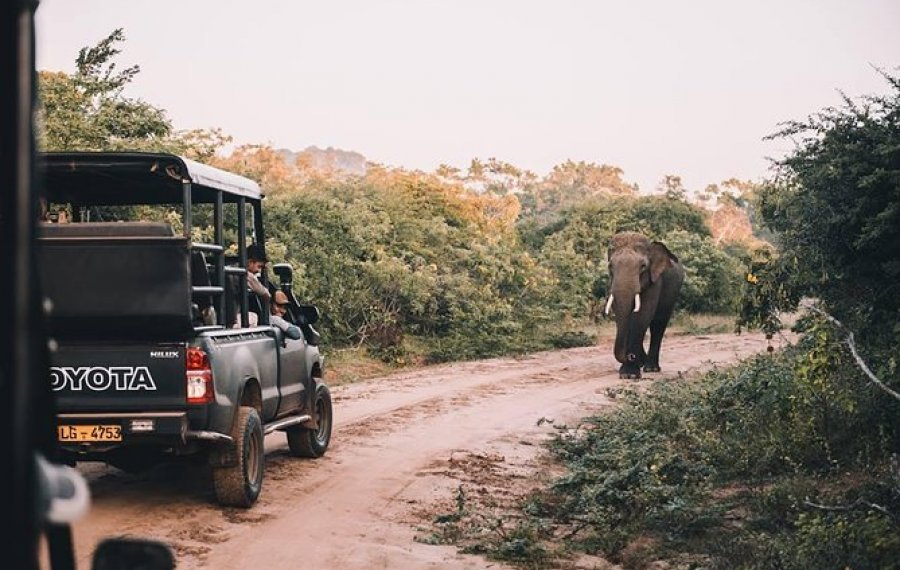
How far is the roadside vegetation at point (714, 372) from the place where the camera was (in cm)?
798

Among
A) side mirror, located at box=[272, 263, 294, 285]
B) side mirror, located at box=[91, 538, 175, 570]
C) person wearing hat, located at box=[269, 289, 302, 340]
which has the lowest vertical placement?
side mirror, located at box=[91, 538, 175, 570]

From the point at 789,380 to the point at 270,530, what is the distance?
6.15 m

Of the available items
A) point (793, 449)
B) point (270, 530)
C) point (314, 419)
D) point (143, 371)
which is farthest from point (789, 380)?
point (143, 371)

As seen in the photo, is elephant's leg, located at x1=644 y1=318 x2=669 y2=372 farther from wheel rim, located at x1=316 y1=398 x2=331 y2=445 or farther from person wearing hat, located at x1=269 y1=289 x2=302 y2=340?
person wearing hat, located at x1=269 y1=289 x2=302 y2=340

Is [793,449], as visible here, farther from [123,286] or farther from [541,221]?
[541,221]

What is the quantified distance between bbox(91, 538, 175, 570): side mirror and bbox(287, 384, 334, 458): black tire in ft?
30.7

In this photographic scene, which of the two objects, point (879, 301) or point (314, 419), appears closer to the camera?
point (879, 301)

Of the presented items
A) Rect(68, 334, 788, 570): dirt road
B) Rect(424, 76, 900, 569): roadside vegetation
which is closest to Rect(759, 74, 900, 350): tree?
Rect(424, 76, 900, 569): roadside vegetation

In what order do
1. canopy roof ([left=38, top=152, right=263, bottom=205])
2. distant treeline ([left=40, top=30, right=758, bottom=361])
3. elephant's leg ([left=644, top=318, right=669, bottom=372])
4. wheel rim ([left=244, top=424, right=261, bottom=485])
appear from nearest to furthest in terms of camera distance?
canopy roof ([left=38, top=152, right=263, bottom=205]) → wheel rim ([left=244, top=424, right=261, bottom=485]) → distant treeline ([left=40, top=30, right=758, bottom=361]) → elephant's leg ([left=644, top=318, right=669, bottom=372])

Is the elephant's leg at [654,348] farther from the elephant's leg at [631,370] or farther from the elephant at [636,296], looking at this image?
the elephant's leg at [631,370]

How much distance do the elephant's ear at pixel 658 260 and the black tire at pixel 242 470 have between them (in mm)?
14246

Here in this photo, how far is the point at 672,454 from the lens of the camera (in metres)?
10.5

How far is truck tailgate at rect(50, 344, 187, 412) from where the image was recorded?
8.02 metres

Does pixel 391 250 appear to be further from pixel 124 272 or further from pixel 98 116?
pixel 124 272
